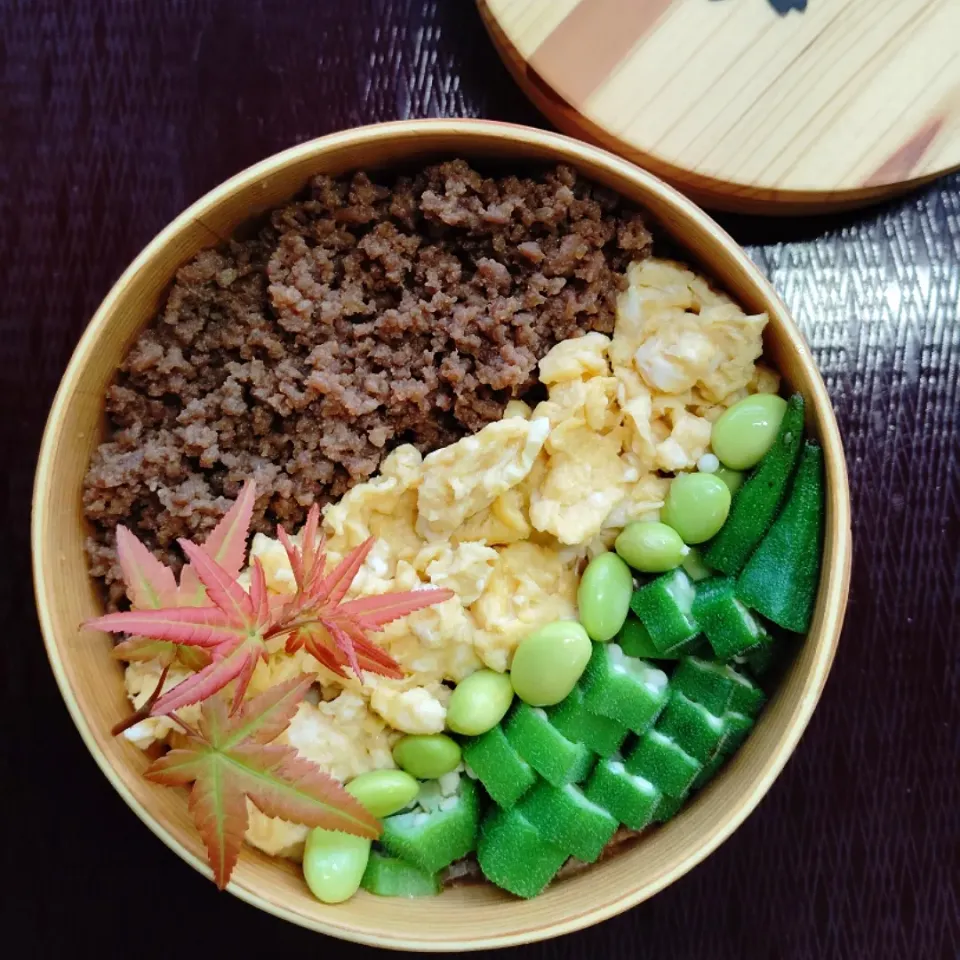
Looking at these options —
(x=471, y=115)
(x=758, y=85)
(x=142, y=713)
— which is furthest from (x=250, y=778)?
(x=758, y=85)

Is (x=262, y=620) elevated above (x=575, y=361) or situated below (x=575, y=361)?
below

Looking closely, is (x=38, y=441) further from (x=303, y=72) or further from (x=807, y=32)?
(x=807, y=32)

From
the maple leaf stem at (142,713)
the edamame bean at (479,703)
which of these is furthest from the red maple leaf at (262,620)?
the edamame bean at (479,703)

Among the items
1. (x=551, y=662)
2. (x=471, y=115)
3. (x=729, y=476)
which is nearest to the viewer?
(x=551, y=662)

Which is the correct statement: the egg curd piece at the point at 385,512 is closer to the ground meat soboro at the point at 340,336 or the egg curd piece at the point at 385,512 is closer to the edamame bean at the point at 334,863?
the ground meat soboro at the point at 340,336

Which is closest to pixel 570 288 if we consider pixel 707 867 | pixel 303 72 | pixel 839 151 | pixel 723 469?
pixel 723 469

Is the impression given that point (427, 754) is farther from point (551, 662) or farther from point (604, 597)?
point (604, 597)
